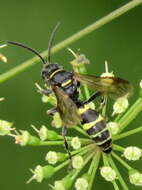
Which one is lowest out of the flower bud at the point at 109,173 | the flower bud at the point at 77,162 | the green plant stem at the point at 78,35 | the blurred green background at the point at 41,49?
the flower bud at the point at 109,173

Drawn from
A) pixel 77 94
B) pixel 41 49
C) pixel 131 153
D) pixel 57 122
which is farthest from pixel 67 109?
pixel 41 49

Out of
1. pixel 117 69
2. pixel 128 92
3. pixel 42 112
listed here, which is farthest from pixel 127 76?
pixel 128 92

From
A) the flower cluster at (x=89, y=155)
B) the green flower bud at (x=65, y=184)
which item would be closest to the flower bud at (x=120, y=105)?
the flower cluster at (x=89, y=155)

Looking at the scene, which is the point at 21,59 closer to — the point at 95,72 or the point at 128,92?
the point at 95,72

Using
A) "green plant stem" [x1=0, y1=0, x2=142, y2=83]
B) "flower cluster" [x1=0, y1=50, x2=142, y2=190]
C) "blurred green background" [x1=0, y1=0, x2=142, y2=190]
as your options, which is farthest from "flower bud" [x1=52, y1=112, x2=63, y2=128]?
"blurred green background" [x1=0, y1=0, x2=142, y2=190]

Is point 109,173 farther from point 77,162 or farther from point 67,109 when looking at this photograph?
point 67,109

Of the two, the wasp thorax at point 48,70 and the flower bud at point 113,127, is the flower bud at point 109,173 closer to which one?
the flower bud at point 113,127
